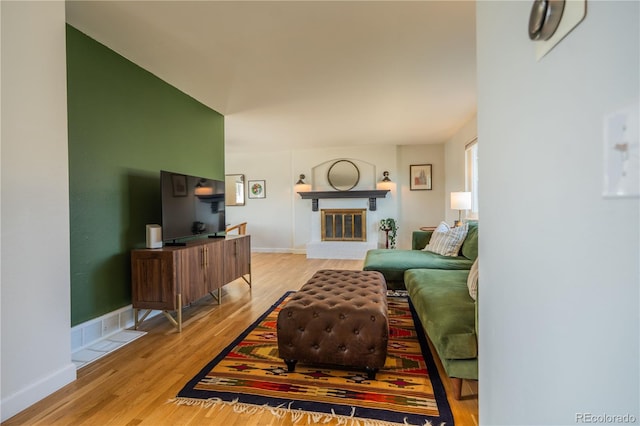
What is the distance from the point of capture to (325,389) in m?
1.77

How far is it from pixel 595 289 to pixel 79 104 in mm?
3101

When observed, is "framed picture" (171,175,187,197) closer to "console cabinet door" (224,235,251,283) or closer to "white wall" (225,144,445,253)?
"console cabinet door" (224,235,251,283)

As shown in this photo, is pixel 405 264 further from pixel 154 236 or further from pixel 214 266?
pixel 154 236

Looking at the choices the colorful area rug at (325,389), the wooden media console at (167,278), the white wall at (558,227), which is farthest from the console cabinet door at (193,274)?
the white wall at (558,227)

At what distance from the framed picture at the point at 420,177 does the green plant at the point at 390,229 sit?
3.08 ft

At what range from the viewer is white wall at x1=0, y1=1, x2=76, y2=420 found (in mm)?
1608

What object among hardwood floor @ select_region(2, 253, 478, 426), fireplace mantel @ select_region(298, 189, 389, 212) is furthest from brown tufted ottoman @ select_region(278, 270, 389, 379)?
fireplace mantel @ select_region(298, 189, 389, 212)

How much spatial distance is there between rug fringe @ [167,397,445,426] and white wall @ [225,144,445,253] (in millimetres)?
5359

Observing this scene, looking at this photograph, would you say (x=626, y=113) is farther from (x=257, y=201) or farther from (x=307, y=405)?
(x=257, y=201)

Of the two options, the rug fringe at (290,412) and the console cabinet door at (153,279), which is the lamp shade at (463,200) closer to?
the rug fringe at (290,412)

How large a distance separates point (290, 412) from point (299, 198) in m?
5.68

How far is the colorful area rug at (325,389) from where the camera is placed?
1.56 m

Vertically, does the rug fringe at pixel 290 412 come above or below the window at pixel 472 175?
A: below

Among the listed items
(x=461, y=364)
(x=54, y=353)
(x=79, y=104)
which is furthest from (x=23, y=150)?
(x=461, y=364)
